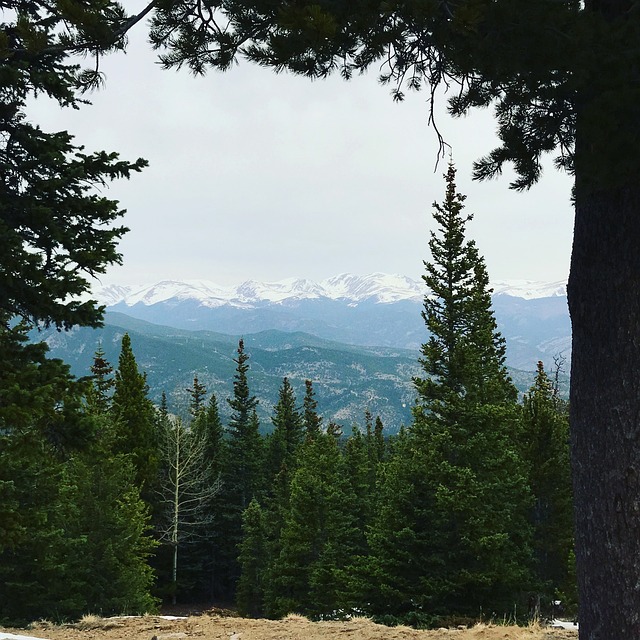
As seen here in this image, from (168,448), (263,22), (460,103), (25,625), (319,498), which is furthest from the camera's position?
(168,448)

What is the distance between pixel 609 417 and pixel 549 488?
2244cm

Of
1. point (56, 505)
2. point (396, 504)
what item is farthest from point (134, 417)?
point (396, 504)

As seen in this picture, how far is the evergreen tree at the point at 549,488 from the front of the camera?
2448 centimetres

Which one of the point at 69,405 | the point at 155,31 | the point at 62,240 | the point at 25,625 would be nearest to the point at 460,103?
the point at 155,31

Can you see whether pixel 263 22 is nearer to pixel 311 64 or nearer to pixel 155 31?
pixel 311 64

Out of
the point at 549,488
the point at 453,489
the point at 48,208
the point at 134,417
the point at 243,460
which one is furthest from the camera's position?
the point at 243,460

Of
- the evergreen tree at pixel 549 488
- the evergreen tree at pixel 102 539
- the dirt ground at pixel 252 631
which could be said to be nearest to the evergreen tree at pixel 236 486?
the evergreen tree at pixel 102 539

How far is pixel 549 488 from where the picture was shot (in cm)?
2491

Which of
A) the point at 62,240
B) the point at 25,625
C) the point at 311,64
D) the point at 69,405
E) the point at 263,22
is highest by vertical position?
the point at 263,22

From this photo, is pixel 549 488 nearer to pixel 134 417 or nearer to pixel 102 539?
pixel 102 539

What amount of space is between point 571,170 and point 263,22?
9.68ft

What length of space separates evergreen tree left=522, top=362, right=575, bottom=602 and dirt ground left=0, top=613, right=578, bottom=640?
17002 mm

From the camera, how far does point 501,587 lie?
1816 centimetres

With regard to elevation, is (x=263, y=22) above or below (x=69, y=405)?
above
